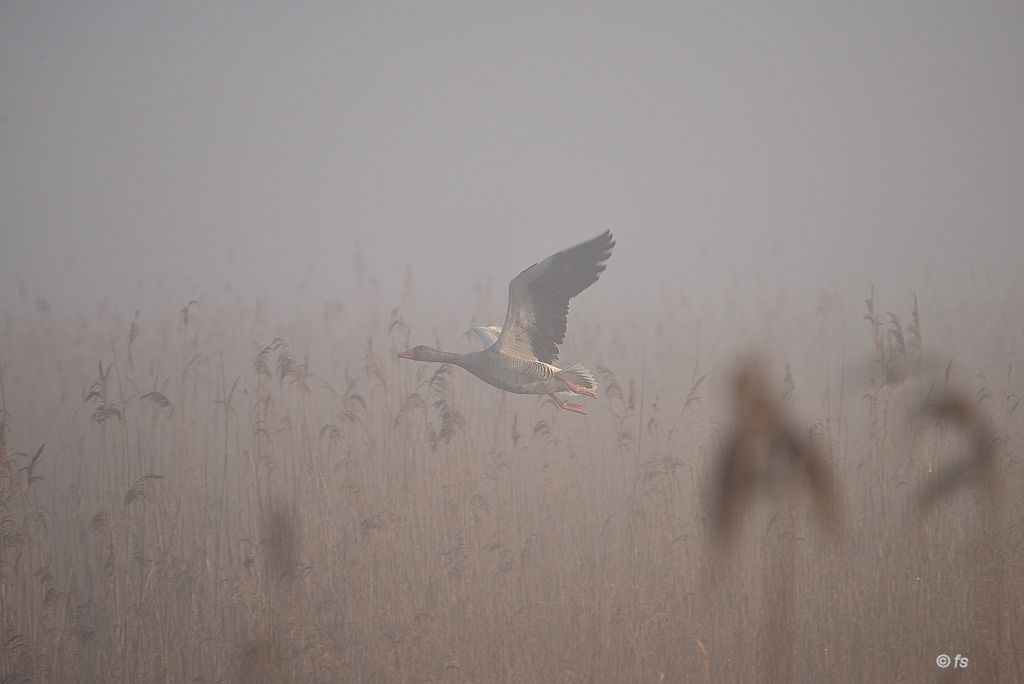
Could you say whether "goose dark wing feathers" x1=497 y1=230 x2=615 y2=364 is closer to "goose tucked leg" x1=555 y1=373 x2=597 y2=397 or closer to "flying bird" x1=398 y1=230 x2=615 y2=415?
"flying bird" x1=398 y1=230 x2=615 y2=415

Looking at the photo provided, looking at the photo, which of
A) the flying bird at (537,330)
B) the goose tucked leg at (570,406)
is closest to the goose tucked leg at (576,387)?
the flying bird at (537,330)

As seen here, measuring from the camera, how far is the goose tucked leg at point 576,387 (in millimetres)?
4762

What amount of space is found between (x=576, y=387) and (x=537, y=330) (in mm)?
428

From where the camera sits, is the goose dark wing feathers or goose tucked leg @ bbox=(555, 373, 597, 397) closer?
the goose dark wing feathers

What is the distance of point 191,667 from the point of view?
428 cm

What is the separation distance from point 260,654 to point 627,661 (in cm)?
205

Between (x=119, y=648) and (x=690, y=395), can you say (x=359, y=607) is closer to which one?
(x=119, y=648)

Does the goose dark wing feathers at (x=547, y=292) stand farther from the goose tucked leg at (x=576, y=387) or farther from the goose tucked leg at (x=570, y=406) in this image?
the goose tucked leg at (x=570, y=406)

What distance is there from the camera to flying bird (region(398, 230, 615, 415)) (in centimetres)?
461

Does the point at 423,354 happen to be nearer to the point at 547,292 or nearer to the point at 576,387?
the point at 547,292

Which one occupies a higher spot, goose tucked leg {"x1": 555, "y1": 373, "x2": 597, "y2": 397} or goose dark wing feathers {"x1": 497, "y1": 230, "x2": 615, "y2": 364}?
goose dark wing feathers {"x1": 497, "y1": 230, "x2": 615, "y2": 364}

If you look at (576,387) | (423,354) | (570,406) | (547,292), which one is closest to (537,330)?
(547,292)

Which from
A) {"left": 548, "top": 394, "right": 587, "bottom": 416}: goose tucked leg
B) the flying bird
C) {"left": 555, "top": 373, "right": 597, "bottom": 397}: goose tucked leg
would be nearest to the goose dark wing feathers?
the flying bird

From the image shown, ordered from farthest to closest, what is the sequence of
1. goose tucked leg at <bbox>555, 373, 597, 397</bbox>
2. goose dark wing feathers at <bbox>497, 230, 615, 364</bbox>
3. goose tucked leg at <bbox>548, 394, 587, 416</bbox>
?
goose tucked leg at <bbox>548, 394, 587, 416</bbox>
goose tucked leg at <bbox>555, 373, 597, 397</bbox>
goose dark wing feathers at <bbox>497, 230, 615, 364</bbox>
